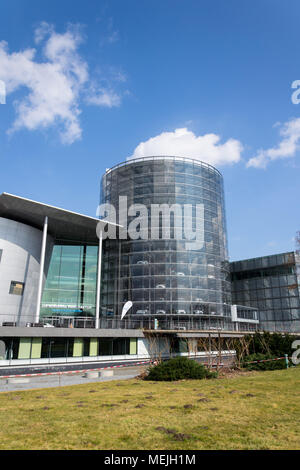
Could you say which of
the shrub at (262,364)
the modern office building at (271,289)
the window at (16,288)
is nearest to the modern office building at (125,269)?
the window at (16,288)

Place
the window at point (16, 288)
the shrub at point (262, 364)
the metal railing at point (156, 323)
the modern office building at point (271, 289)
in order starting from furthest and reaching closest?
the modern office building at point (271, 289), the metal railing at point (156, 323), the window at point (16, 288), the shrub at point (262, 364)

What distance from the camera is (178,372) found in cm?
1745

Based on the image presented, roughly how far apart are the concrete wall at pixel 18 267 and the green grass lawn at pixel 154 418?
2375 cm

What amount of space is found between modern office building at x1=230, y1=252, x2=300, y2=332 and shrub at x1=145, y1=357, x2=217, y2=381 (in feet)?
136

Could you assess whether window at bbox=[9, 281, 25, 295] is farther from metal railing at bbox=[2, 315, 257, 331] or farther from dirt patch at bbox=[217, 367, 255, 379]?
dirt patch at bbox=[217, 367, 255, 379]

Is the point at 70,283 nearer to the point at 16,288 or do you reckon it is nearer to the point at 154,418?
the point at 16,288

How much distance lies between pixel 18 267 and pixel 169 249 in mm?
18796

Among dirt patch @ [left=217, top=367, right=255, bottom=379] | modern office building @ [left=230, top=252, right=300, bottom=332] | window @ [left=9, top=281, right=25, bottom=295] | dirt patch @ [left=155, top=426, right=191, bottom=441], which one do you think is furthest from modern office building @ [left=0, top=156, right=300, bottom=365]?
dirt patch @ [left=155, top=426, right=191, bottom=441]

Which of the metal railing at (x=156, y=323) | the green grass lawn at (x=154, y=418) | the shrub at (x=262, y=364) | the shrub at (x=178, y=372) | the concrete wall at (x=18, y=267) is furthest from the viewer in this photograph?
the metal railing at (x=156, y=323)

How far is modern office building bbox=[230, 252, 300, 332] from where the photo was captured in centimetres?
5694

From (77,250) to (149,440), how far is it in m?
38.3

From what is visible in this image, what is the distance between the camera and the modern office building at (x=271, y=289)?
56938 millimetres

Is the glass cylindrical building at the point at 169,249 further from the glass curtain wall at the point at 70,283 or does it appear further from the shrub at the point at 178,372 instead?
the shrub at the point at 178,372
